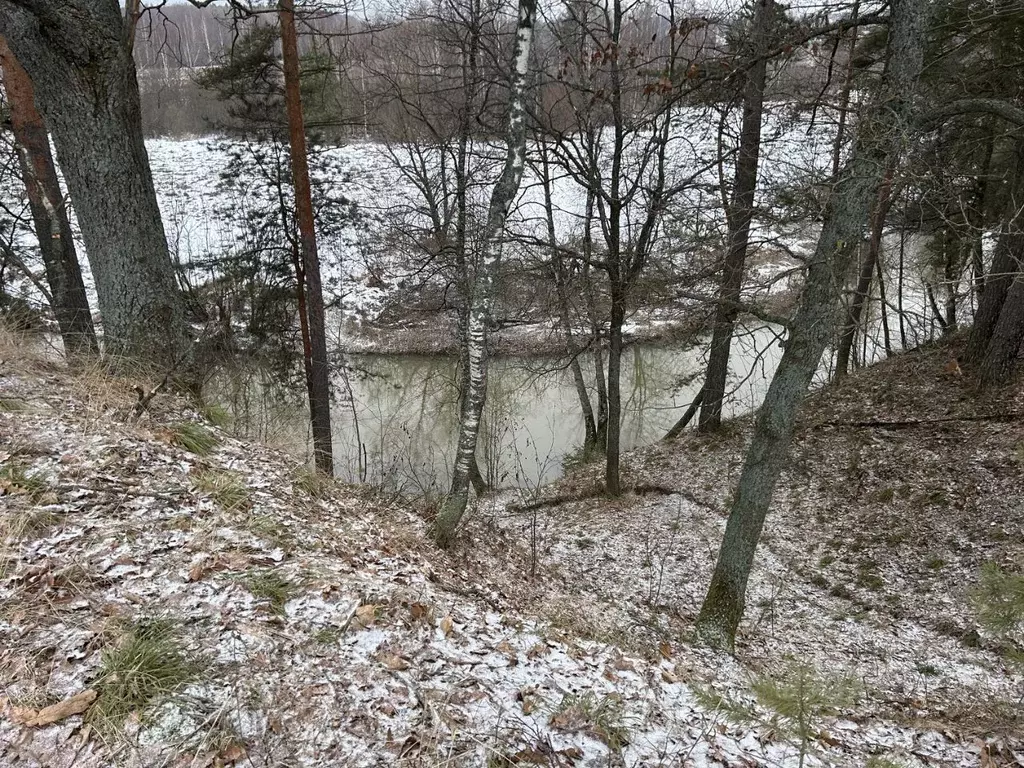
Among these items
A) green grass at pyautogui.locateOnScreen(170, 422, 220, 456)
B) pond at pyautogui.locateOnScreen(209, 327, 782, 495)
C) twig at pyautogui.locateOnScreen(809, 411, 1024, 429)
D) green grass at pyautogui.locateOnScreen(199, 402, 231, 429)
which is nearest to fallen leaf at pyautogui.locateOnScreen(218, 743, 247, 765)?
green grass at pyautogui.locateOnScreen(170, 422, 220, 456)

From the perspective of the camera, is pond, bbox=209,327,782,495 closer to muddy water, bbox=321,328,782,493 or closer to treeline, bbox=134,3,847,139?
muddy water, bbox=321,328,782,493

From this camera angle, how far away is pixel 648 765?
2613 mm

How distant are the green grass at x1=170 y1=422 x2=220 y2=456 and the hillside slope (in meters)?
0.02

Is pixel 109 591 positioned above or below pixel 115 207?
below

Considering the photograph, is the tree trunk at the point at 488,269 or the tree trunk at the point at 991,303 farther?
the tree trunk at the point at 991,303

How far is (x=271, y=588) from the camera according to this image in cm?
310

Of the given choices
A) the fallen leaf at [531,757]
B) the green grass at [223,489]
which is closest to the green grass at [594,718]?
the fallen leaf at [531,757]

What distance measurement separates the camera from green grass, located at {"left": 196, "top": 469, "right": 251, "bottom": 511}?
4004 millimetres

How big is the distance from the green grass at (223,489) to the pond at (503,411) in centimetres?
694

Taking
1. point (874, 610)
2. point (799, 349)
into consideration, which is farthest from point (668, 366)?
point (799, 349)

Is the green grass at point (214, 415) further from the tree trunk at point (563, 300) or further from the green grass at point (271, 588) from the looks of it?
the tree trunk at point (563, 300)

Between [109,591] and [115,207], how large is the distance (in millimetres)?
3790

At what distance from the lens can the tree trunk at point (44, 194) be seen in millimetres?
7145

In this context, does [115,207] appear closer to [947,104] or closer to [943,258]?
[947,104]
